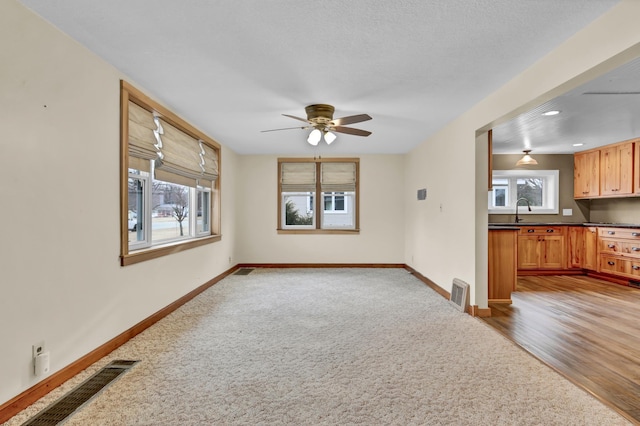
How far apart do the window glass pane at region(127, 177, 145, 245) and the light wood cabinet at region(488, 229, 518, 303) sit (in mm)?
4083

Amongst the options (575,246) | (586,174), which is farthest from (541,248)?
(586,174)

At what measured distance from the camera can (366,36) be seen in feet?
7.29

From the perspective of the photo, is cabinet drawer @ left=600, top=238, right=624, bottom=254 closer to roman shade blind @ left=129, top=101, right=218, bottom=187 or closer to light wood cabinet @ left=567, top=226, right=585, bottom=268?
light wood cabinet @ left=567, top=226, right=585, bottom=268

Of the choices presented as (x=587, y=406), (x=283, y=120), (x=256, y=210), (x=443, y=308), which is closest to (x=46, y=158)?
(x=283, y=120)

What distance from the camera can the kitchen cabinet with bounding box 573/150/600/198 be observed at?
616cm

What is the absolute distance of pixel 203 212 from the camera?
5.40 meters

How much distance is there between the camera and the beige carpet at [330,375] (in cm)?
187

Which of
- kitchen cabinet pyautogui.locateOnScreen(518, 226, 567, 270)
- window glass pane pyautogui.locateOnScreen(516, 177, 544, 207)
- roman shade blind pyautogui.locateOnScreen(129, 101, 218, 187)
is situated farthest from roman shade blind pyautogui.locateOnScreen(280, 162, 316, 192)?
window glass pane pyautogui.locateOnScreen(516, 177, 544, 207)

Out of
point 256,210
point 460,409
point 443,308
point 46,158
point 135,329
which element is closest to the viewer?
point 460,409

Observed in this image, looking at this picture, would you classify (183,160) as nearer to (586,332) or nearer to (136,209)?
(136,209)

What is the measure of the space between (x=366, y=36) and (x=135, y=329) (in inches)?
123

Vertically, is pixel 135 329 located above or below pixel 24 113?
below

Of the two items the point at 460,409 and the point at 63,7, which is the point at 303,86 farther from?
the point at 460,409

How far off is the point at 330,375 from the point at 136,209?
2.53 metres
